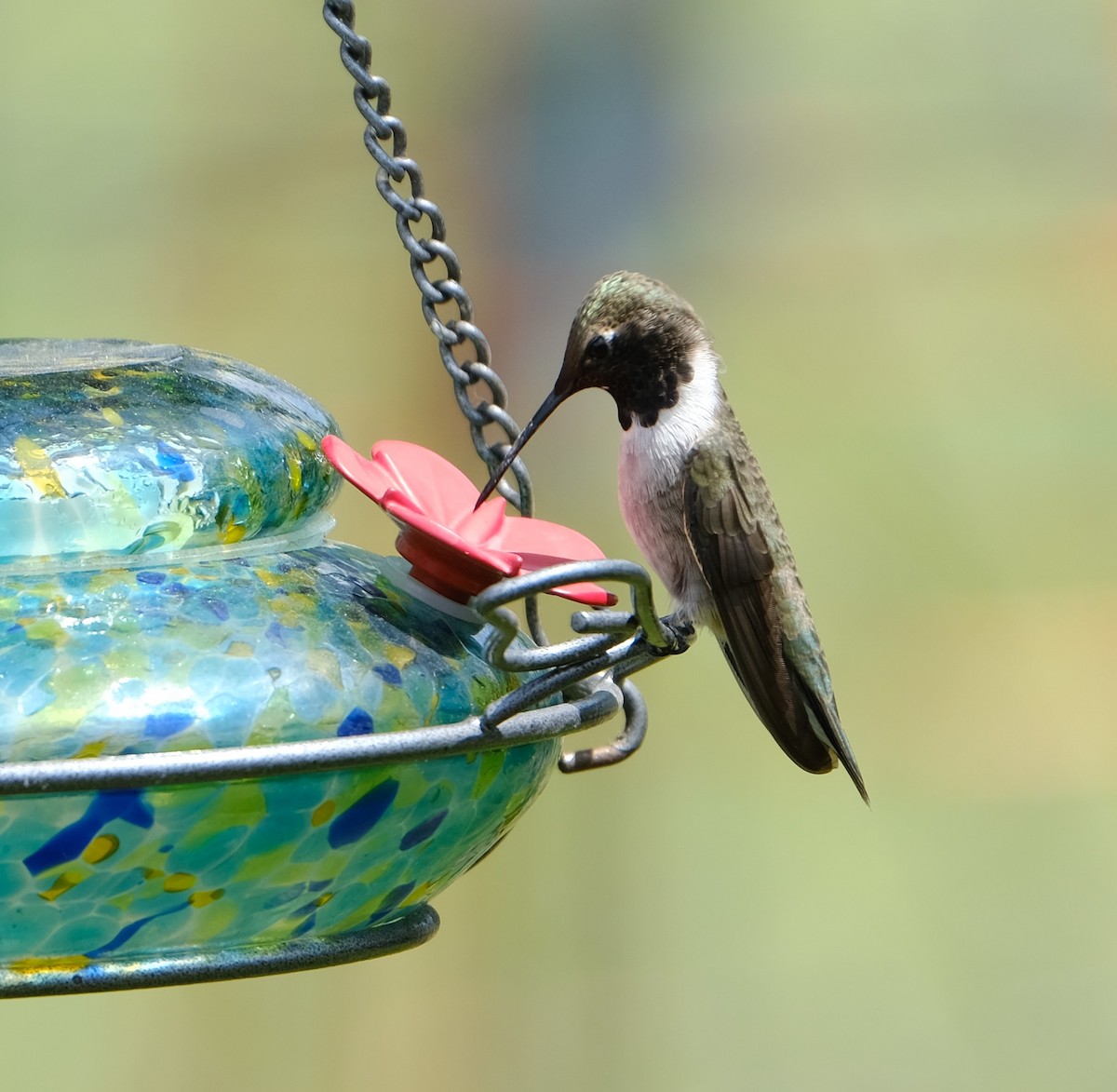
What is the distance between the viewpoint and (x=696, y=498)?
1887 mm

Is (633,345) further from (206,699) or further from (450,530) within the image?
(206,699)

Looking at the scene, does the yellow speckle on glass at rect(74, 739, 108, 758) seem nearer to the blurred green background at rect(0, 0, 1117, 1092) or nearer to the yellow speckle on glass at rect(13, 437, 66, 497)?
the yellow speckle on glass at rect(13, 437, 66, 497)

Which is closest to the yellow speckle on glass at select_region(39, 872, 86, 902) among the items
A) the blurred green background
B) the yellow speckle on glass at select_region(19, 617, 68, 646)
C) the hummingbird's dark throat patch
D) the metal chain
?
the yellow speckle on glass at select_region(19, 617, 68, 646)

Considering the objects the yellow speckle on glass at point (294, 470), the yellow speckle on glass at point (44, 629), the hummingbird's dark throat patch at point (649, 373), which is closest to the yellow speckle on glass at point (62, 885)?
the yellow speckle on glass at point (44, 629)

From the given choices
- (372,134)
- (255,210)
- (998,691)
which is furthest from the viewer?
(998,691)

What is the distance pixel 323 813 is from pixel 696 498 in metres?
0.89

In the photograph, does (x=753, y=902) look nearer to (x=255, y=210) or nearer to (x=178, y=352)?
(x=255, y=210)

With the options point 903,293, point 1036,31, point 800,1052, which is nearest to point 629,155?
point 903,293

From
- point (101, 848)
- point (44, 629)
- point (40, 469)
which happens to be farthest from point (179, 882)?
point (40, 469)

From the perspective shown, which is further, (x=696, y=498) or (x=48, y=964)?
(x=696, y=498)

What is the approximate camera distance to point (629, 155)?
4.22 m

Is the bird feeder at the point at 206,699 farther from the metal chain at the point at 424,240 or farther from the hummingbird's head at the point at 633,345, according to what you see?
the hummingbird's head at the point at 633,345

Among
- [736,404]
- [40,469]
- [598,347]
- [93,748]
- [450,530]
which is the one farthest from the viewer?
[736,404]

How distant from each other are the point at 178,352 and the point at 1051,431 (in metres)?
3.44
